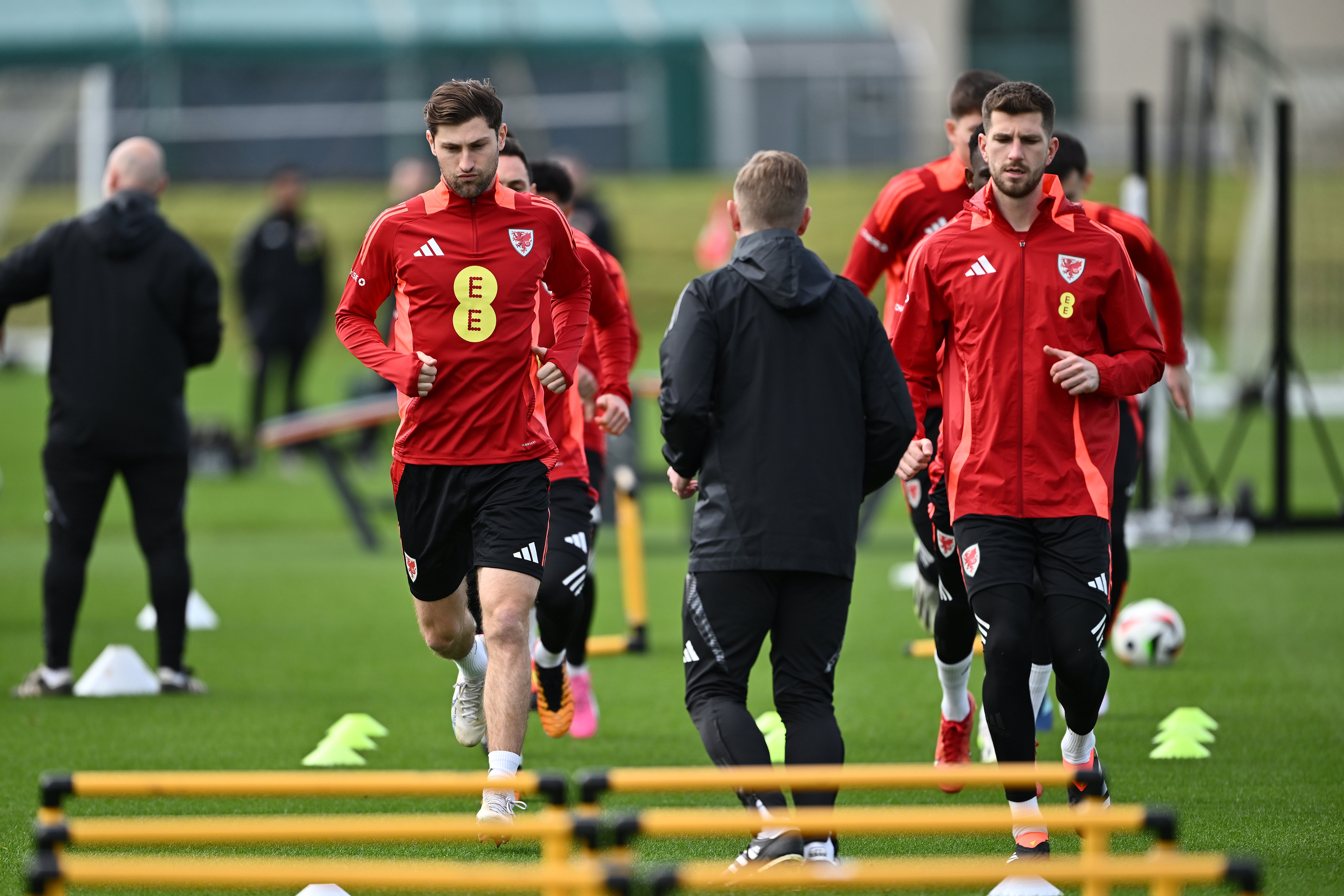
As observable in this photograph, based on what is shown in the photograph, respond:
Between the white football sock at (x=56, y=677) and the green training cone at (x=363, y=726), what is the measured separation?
5.52ft

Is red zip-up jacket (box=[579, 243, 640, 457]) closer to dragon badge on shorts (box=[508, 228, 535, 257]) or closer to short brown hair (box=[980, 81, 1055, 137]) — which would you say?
dragon badge on shorts (box=[508, 228, 535, 257])

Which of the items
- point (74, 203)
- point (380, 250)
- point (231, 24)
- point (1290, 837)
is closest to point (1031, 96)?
point (380, 250)

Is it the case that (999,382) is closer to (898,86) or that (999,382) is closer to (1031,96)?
(1031,96)

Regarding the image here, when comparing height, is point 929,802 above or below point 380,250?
below

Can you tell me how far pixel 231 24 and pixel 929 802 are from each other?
30438mm

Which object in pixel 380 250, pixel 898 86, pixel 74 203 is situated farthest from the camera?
pixel 898 86

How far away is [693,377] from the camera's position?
4773 millimetres

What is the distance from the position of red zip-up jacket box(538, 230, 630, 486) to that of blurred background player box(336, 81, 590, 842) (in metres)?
0.41

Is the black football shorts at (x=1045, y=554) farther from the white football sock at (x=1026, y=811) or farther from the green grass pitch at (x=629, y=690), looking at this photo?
the green grass pitch at (x=629, y=690)

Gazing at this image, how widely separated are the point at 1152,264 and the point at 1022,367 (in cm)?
163

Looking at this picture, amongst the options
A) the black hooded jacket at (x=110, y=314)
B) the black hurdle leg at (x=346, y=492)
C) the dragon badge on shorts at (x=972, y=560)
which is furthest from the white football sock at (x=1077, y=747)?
the black hurdle leg at (x=346, y=492)

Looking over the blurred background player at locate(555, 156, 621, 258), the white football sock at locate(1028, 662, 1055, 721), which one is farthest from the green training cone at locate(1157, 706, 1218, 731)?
→ the blurred background player at locate(555, 156, 621, 258)

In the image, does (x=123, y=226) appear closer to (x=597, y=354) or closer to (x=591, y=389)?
(x=597, y=354)

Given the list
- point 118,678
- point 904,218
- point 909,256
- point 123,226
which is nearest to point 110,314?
point 123,226
